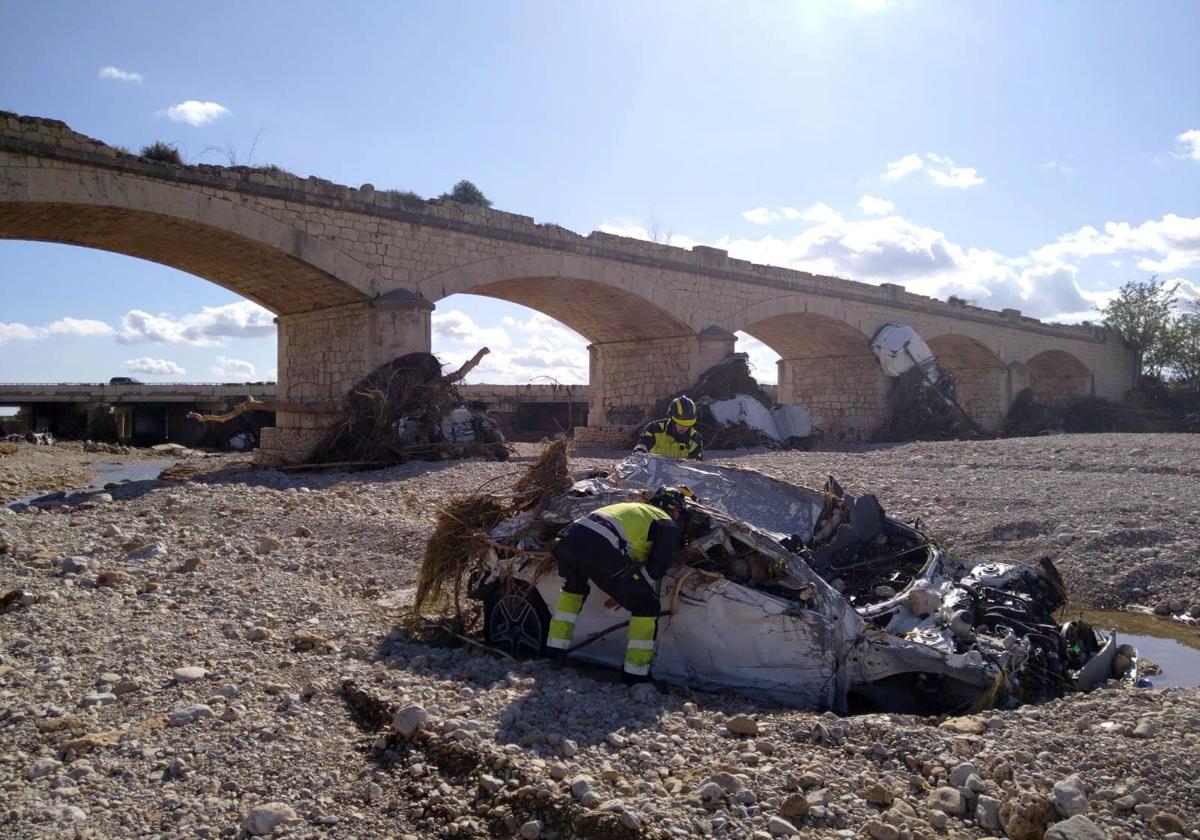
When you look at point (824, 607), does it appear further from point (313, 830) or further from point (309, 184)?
point (309, 184)

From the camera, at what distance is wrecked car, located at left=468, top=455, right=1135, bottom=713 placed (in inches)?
174

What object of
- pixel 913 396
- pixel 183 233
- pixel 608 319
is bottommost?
pixel 913 396

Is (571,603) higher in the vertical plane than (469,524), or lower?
lower

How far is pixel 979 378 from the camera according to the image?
1236 inches

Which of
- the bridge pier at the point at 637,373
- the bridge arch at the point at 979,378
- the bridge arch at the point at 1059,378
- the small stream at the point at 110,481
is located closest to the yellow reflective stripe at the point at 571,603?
the small stream at the point at 110,481

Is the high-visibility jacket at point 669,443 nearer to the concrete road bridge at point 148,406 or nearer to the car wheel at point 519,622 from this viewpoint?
the car wheel at point 519,622

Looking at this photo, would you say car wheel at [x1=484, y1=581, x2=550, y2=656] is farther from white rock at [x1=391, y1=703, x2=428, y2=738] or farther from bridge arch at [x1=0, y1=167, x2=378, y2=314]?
bridge arch at [x1=0, y1=167, x2=378, y2=314]

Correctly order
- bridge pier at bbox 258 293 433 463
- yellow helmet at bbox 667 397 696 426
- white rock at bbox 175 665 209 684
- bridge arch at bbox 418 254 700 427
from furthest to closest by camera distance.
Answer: bridge arch at bbox 418 254 700 427, bridge pier at bbox 258 293 433 463, yellow helmet at bbox 667 397 696 426, white rock at bbox 175 665 209 684

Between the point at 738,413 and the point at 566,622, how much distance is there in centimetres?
1475

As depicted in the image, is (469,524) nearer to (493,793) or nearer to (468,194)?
(493,793)

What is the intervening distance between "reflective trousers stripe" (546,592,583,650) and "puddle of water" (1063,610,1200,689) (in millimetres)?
3295

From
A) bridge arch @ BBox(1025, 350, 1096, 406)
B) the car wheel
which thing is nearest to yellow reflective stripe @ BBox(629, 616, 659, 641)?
Answer: the car wheel

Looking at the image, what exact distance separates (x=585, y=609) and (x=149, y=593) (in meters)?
3.06

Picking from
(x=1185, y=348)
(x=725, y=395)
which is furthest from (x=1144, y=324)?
(x=725, y=395)
